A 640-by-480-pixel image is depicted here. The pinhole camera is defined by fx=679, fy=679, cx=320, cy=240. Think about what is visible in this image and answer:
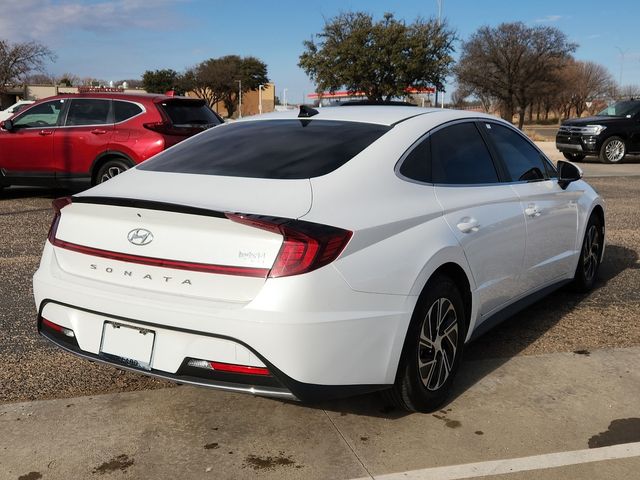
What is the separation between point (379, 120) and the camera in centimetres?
391

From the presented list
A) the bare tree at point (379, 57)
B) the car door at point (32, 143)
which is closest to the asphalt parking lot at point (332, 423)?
the car door at point (32, 143)

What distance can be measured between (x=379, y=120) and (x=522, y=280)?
1476 millimetres

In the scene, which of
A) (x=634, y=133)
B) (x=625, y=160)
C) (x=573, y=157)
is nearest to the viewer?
(x=634, y=133)

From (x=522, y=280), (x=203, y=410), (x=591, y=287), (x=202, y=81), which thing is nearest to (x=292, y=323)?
(x=203, y=410)

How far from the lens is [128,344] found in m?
3.06

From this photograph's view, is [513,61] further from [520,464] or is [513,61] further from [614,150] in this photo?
[520,464]

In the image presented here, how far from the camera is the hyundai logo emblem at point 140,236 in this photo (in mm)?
3029

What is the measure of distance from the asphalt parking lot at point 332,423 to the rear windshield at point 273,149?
1263mm

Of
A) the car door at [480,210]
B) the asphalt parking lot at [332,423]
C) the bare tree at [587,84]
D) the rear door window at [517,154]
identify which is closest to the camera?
the asphalt parking lot at [332,423]

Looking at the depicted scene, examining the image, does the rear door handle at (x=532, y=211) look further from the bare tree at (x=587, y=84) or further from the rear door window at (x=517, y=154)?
the bare tree at (x=587, y=84)

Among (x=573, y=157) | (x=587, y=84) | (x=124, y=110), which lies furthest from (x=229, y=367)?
(x=587, y=84)

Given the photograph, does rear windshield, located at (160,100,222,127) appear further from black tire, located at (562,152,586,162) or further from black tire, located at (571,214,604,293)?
black tire, located at (562,152,586,162)

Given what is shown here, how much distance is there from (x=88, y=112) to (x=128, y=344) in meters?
7.92

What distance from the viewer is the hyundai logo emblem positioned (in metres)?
3.03
